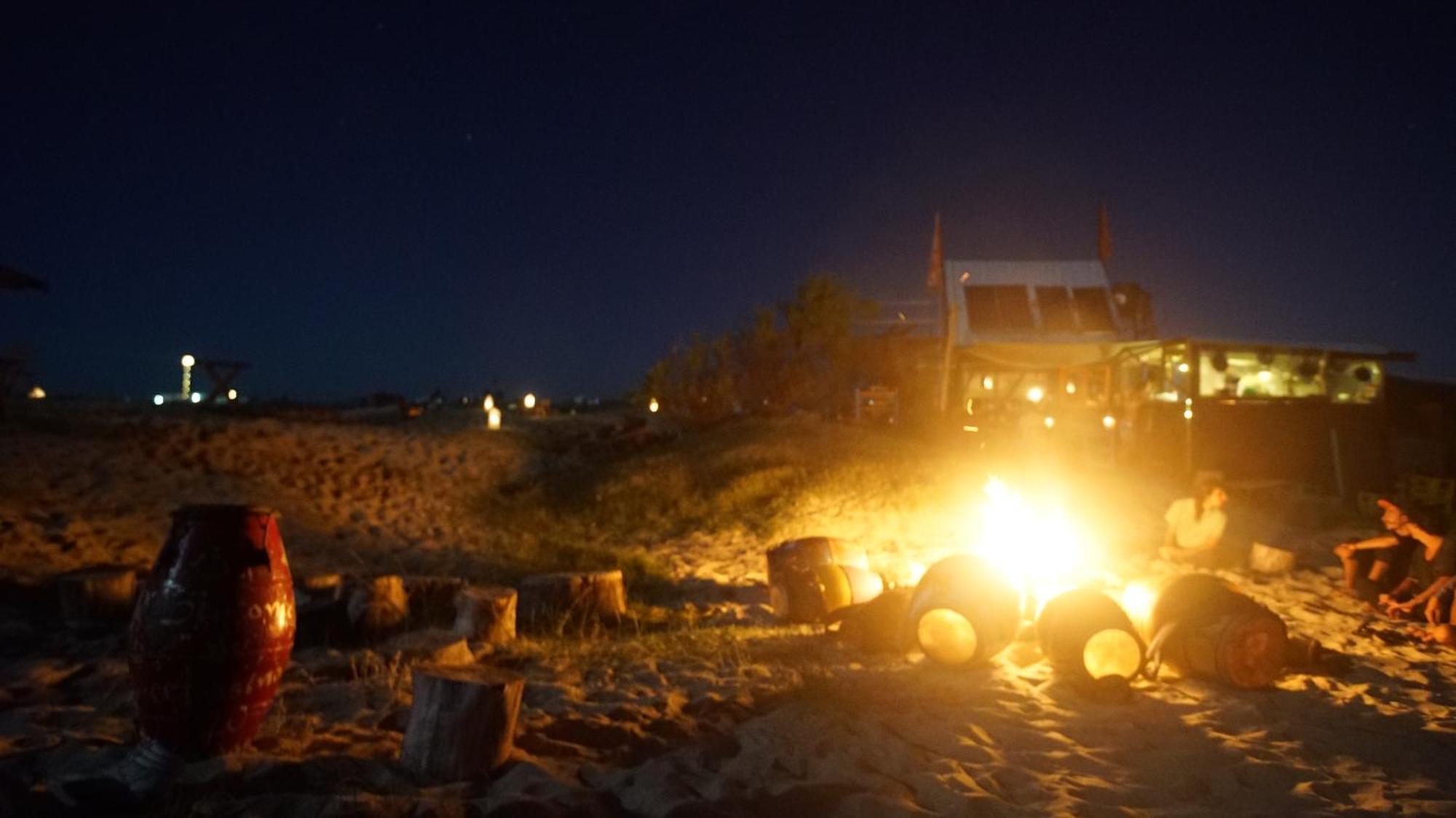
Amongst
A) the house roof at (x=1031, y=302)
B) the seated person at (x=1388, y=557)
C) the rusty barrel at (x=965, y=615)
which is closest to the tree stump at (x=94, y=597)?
the rusty barrel at (x=965, y=615)

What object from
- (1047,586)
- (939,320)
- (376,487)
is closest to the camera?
(1047,586)

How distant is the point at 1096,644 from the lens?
6305 mm

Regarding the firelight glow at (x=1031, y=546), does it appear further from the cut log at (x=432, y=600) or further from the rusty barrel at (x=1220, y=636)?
the cut log at (x=432, y=600)

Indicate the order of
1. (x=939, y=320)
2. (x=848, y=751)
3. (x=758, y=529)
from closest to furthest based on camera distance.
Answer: (x=848, y=751) → (x=758, y=529) → (x=939, y=320)

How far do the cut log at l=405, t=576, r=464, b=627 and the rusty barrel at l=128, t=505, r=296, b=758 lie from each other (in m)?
3.46

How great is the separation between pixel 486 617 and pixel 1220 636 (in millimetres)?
5232

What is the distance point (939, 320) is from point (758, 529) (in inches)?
559

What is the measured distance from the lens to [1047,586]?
27.9 feet

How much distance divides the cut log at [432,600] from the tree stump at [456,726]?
11.3ft

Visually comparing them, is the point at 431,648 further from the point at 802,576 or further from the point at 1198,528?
the point at 1198,528

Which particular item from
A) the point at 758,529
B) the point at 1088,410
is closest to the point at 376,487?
the point at 758,529

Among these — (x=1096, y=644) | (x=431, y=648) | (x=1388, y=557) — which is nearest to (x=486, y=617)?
(x=431, y=648)

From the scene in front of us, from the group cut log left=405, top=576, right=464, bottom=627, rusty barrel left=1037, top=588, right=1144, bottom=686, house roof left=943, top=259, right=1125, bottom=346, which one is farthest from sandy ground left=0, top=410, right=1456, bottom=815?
house roof left=943, top=259, right=1125, bottom=346

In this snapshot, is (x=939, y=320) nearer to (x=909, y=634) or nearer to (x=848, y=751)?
(x=909, y=634)
